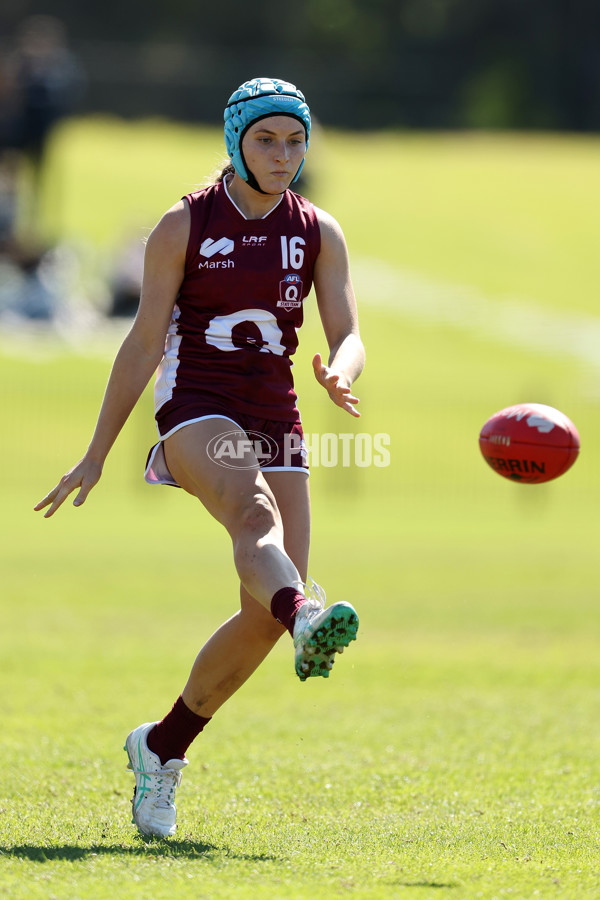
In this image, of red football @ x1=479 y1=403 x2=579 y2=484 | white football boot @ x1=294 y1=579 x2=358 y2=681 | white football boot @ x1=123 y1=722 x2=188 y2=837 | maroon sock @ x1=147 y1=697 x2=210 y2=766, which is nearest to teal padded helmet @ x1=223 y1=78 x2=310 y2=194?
red football @ x1=479 y1=403 x2=579 y2=484

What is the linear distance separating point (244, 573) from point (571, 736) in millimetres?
3305

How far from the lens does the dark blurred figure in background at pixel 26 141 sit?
105 feet

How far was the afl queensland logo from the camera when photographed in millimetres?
5309

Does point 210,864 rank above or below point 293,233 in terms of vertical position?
below

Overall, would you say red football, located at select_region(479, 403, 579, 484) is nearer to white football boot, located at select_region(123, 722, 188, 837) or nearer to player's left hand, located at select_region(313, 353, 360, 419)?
player's left hand, located at select_region(313, 353, 360, 419)

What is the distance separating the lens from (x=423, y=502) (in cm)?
2488

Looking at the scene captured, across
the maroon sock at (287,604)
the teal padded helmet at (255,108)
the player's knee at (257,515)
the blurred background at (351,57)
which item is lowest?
the maroon sock at (287,604)

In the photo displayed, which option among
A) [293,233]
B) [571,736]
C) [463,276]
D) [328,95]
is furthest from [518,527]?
[328,95]

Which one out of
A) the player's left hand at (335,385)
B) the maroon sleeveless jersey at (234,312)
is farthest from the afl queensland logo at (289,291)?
the player's left hand at (335,385)

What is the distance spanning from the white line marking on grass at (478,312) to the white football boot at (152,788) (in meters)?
32.7

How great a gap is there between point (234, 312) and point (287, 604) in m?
1.25

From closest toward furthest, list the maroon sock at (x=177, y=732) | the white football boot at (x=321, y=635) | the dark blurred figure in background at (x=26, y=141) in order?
the white football boot at (x=321, y=635) < the maroon sock at (x=177, y=732) < the dark blurred figure in background at (x=26, y=141)

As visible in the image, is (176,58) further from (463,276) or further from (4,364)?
(4,364)

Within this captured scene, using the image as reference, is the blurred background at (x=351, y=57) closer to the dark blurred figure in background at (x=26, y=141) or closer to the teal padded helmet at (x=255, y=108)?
the dark blurred figure in background at (x=26, y=141)
